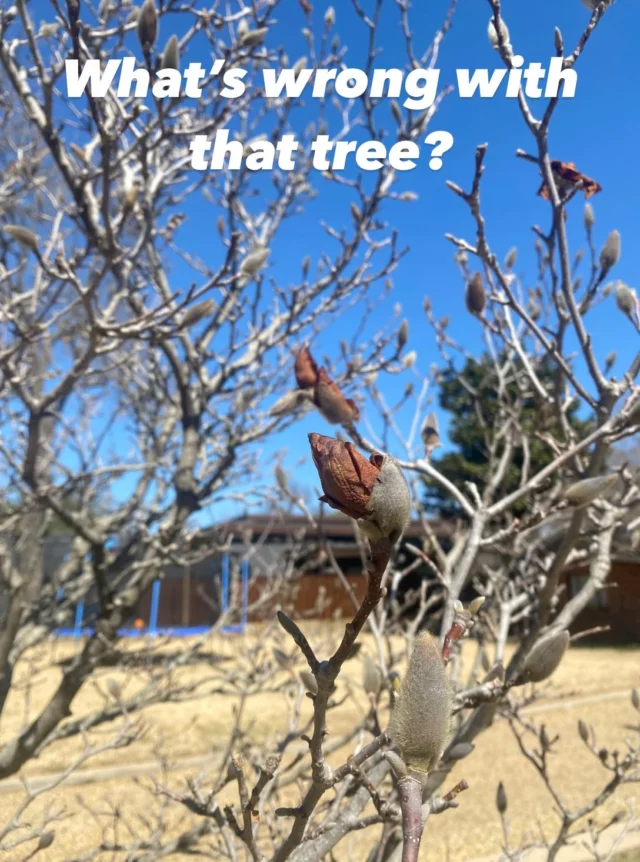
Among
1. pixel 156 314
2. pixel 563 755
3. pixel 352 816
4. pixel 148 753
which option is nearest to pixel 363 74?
pixel 156 314

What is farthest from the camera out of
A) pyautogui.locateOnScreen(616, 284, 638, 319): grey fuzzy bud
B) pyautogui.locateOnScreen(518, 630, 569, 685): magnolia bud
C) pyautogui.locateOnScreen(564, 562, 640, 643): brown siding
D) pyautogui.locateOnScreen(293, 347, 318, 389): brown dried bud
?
pyautogui.locateOnScreen(564, 562, 640, 643): brown siding

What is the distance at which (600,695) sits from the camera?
9.16 meters

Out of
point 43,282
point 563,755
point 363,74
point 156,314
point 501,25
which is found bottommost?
point 563,755

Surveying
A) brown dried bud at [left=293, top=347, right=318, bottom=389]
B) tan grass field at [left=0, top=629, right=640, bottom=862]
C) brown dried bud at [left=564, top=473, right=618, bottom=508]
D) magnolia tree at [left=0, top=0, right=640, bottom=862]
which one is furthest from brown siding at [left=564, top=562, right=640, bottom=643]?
brown dried bud at [left=293, top=347, right=318, bottom=389]

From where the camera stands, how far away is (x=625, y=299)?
1.73m

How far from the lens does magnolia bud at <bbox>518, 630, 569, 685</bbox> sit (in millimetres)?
1095

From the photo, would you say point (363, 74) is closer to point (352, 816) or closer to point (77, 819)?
point (352, 816)

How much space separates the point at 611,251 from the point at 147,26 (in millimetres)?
1364

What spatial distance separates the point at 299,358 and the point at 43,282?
126 inches

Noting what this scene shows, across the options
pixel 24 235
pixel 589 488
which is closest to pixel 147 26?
pixel 24 235

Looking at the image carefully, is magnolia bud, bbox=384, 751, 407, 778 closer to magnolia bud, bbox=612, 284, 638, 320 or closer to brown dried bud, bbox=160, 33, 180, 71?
magnolia bud, bbox=612, 284, 638, 320

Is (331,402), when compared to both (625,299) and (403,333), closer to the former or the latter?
(625,299)

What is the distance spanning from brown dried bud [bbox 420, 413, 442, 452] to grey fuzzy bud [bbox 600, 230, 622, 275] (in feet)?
2.22

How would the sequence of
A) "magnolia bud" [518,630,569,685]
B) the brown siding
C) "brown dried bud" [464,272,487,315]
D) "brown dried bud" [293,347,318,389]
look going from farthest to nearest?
the brown siding < "brown dried bud" [464,272,487,315] < "brown dried bud" [293,347,318,389] < "magnolia bud" [518,630,569,685]
